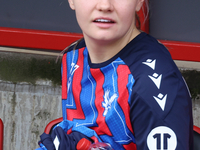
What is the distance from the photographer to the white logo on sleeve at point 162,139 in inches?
31.4

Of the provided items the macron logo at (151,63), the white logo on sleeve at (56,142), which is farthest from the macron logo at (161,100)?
the white logo on sleeve at (56,142)

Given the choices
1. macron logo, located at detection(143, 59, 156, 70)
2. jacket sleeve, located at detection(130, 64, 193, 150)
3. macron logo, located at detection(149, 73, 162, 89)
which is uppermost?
macron logo, located at detection(143, 59, 156, 70)

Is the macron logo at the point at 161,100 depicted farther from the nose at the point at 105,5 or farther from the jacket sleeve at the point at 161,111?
the nose at the point at 105,5

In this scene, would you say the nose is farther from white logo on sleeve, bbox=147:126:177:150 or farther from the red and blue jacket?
white logo on sleeve, bbox=147:126:177:150

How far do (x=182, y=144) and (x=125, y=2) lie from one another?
1.52ft

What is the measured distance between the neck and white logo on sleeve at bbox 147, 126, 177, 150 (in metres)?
0.35

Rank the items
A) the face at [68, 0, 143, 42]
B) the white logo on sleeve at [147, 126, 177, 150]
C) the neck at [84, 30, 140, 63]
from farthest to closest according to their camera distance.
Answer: the neck at [84, 30, 140, 63]
the face at [68, 0, 143, 42]
the white logo on sleeve at [147, 126, 177, 150]

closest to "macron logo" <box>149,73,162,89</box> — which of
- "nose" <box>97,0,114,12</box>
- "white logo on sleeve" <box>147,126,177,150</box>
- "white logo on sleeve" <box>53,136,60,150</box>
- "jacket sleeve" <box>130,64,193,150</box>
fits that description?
"jacket sleeve" <box>130,64,193,150</box>

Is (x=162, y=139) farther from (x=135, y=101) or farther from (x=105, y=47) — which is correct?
(x=105, y=47)

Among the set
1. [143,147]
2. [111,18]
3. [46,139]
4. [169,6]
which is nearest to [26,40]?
[169,6]

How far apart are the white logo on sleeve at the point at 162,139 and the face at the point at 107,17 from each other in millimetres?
333

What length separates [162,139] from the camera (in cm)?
81

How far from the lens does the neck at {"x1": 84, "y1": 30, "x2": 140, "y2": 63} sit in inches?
40.2

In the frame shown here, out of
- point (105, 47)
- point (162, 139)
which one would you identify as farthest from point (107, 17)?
point (162, 139)
